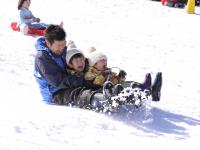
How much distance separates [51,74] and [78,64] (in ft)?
1.09

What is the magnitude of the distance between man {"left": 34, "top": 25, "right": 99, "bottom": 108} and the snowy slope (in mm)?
163

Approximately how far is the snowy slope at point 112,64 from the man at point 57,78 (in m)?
0.16

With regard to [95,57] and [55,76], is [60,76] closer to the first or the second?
[55,76]

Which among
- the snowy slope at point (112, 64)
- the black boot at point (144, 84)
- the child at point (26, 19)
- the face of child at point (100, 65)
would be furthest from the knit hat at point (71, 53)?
the child at point (26, 19)

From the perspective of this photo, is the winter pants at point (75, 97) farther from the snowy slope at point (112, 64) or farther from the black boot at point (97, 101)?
the snowy slope at point (112, 64)

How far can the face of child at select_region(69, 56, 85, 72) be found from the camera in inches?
216

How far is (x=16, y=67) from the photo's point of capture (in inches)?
298

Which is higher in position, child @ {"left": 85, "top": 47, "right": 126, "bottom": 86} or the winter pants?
child @ {"left": 85, "top": 47, "right": 126, "bottom": 86}

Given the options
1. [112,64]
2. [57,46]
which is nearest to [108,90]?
[57,46]

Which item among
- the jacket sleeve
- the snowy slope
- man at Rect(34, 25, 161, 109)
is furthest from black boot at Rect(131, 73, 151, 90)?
the jacket sleeve

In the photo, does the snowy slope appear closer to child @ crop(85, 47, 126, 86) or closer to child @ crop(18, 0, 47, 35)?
child @ crop(18, 0, 47, 35)

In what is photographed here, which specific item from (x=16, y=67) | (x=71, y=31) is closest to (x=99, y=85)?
(x=16, y=67)

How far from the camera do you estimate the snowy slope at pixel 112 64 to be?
4254mm

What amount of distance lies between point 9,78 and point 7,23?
4900 millimetres
